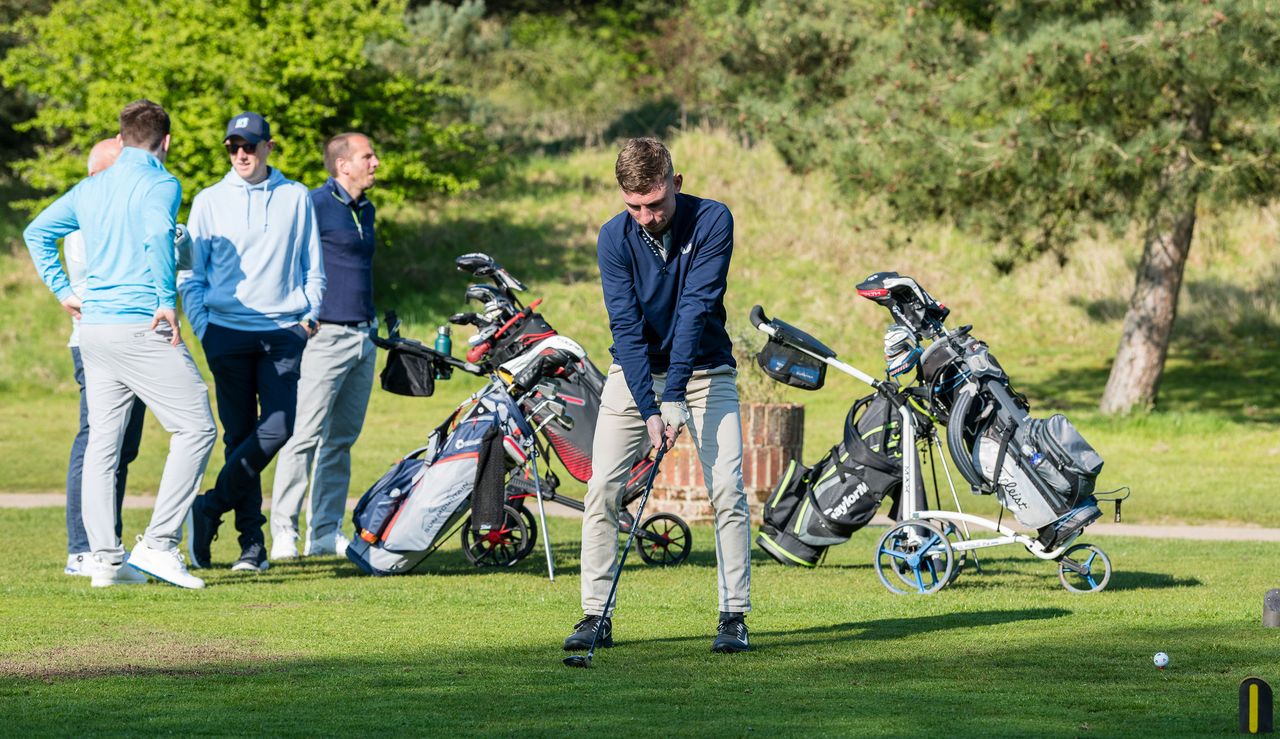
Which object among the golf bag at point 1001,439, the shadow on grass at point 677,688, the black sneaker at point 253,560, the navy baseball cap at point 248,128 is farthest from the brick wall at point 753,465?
the shadow on grass at point 677,688

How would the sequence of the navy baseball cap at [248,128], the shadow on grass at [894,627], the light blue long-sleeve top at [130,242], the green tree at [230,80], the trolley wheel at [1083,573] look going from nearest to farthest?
the shadow on grass at [894,627]
the light blue long-sleeve top at [130,242]
the trolley wheel at [1083,573]
the navy baseball cap at [248,128]
the green tree at [230,80]

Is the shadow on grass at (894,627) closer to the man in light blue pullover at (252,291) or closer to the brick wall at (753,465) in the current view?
the man in light blue pullover at (252,291)

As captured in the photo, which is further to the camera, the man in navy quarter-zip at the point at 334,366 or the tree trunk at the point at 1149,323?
the tree trunk at the point at 1149,323

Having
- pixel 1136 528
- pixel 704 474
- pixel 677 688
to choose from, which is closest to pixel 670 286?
pixel 704 474

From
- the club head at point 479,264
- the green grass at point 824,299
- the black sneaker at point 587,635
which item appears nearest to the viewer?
the black sneaker at point 587,635

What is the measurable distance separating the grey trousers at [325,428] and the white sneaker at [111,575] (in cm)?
141

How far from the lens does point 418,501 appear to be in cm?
891

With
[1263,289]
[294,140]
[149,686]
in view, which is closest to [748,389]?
[149,686]

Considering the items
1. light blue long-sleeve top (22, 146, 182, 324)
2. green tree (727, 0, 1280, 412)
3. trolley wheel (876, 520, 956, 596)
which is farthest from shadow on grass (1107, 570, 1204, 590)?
green tree (727, 0, 1280, 412)

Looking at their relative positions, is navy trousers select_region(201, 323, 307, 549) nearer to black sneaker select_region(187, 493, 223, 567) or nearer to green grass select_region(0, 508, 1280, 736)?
black sneaker select_region(187, 493, 223, 567)

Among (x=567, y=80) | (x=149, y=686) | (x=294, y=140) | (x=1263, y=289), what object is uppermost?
(x=567, y=80)

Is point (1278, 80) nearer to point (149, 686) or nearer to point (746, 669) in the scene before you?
point (746, 669)

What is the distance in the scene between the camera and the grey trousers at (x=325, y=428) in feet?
31.8

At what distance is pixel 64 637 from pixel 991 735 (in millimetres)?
3796
